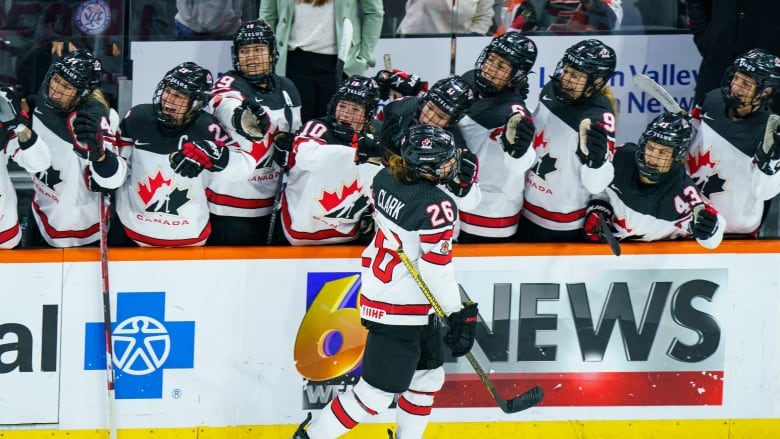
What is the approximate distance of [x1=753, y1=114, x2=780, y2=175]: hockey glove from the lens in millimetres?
4766

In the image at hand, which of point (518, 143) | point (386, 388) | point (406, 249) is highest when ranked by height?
point (518, 143)

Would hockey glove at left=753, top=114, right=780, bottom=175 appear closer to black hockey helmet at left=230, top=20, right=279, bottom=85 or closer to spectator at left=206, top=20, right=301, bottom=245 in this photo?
spectator at left=206, top=20, right=301, bottom=245

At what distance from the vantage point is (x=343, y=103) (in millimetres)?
4691

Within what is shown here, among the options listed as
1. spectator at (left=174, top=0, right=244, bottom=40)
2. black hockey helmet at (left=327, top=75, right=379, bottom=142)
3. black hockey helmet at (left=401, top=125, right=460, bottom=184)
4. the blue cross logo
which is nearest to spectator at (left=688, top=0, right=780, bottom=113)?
black hockey helmet at (left=327, top=75, right=379, bottom=142)

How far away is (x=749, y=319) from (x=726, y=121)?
0.78 meters

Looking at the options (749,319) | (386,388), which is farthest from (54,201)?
(749,319)

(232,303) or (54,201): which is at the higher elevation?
(54,201)

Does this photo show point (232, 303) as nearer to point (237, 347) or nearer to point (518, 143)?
point (237, 347)

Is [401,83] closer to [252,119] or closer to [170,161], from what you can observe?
[252,119]

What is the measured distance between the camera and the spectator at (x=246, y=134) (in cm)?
481

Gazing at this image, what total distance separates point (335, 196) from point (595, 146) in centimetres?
100

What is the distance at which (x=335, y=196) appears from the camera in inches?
190

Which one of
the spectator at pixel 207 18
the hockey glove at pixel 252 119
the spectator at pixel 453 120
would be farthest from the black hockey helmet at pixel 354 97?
the spectator at pixel 207 18

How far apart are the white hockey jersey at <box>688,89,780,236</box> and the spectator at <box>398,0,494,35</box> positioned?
1436mm
